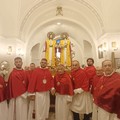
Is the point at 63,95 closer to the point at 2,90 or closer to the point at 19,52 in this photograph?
the point at 2,90

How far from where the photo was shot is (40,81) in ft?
21.0

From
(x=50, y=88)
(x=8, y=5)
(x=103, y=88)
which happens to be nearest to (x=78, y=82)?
(x=50, y=88)

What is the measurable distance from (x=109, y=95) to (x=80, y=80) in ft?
7.88

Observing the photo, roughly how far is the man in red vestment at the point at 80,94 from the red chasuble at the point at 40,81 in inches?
30.2

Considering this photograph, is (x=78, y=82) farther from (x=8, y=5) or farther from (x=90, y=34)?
(x=90, y=34)

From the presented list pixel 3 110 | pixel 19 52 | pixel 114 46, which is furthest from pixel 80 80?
pixel 19 52

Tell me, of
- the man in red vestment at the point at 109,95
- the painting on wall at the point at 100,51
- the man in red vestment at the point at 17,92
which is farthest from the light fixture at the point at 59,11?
the man in red vestment at the point at 109,95

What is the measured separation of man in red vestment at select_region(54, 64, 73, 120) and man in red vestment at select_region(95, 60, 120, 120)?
189cm

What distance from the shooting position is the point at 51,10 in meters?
12.7

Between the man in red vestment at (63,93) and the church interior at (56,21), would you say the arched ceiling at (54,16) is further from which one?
the man in red vestment at (63,93)

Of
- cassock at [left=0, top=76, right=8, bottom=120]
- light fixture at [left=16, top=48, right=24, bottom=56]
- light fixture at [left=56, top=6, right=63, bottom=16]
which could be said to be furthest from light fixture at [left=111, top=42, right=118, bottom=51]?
cassock at [left=0, top=76, right=8, bottom=120]

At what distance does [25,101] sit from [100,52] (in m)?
6.35

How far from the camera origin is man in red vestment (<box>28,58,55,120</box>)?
6301mm

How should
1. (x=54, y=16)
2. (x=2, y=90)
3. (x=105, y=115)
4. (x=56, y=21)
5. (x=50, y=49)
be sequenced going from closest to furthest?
(x=105, y=115) < (x=2, y=90) < (x=54, y=16) < (x=56, y=21) < (x=50, y=49)
